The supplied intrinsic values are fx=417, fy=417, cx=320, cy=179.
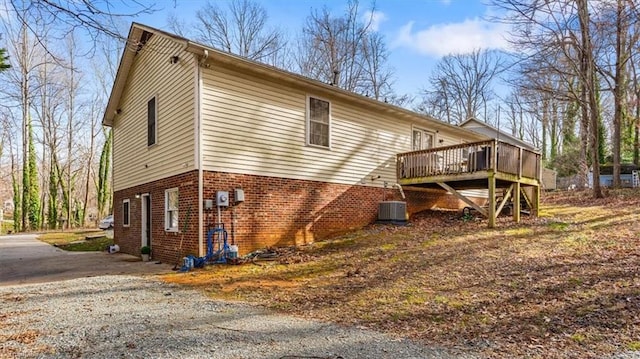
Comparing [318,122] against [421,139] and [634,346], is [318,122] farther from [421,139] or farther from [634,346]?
[634,346]

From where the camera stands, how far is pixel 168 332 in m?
4.96

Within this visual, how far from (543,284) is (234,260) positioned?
20.6 ft

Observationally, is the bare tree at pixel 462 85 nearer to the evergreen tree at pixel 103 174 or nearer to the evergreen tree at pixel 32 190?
the evergreen tree at pixel 103 174

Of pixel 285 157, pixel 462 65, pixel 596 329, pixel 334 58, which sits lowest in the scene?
pixel 596 329

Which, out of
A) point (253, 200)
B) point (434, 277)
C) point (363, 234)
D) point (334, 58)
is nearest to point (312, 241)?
point (363, 234)

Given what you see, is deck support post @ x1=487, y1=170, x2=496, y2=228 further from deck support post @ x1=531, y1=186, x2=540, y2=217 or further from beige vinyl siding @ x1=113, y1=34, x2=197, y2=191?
beige vinyl siding @ x1=113, y1=34, x2=197, y2=191

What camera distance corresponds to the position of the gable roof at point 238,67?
962cm

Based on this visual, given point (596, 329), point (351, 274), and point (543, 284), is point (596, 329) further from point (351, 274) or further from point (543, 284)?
point (351, 274)

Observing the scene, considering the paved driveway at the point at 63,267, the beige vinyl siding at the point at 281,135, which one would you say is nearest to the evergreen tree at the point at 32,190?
the paved driveway at the point at 63,267

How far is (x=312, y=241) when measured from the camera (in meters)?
11.8

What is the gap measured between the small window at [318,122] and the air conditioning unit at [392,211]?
2.97 m

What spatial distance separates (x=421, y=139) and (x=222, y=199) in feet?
29.1

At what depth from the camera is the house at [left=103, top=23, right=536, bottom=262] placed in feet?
32.4

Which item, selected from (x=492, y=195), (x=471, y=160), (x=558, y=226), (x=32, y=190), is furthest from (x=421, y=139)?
(x=32, y=190)
